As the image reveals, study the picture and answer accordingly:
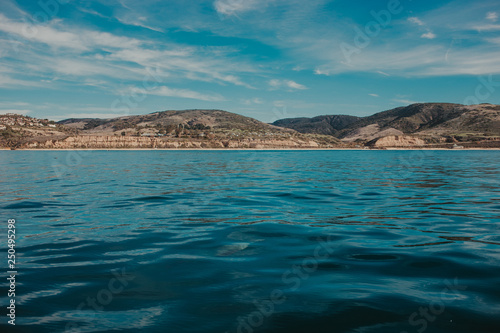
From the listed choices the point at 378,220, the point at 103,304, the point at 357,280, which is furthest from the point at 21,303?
the point at 378,220

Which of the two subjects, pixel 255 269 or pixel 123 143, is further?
pixel 123 143

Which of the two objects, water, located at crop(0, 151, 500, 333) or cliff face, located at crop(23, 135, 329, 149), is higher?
cliff face, located at crop(23, 135, 329, 149)

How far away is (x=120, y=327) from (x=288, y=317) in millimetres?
2452

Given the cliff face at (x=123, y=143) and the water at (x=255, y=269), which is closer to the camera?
the water at (x=255, y=269)

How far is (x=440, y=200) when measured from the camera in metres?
16.3

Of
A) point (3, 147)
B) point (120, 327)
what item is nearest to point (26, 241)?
point (120, 327)

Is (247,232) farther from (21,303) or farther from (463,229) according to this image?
(463,229)

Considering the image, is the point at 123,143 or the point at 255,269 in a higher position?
the point at 123,143

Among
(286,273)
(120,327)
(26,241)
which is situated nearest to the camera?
(120,327)

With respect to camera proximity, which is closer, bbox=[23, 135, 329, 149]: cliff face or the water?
the water

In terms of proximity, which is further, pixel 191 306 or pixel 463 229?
pixel 463 229

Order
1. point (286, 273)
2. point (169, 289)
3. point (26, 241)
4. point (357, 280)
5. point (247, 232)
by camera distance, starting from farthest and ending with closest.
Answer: point (247, 232) < point (26, 241) < point (286, 273) < point (357, 280) < point (169, 289)

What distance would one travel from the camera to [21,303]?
17.1 ft

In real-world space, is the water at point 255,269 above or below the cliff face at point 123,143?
below
